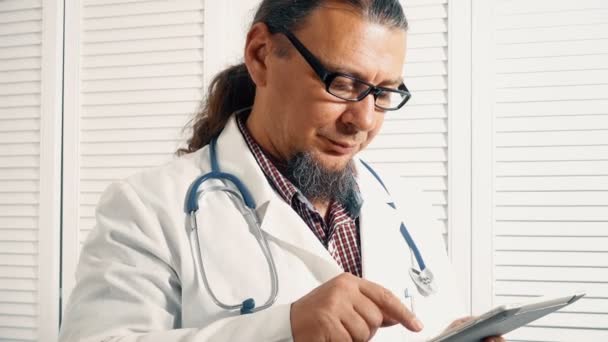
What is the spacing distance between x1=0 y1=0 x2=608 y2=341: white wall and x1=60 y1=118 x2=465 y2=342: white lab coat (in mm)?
736

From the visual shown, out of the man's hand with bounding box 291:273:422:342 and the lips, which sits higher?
the lips

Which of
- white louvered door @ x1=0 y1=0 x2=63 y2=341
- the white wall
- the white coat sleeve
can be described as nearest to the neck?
the white coat sleeve

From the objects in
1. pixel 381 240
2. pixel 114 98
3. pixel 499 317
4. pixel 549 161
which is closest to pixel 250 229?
pixel 381 240

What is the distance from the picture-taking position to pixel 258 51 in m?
1.00

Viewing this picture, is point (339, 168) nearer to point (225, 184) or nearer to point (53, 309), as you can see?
point (225, 184)

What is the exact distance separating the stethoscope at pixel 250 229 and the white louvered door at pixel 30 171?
1215 mm

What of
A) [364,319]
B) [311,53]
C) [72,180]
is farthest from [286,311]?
[72,180]

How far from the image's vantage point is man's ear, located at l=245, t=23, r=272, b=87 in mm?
987

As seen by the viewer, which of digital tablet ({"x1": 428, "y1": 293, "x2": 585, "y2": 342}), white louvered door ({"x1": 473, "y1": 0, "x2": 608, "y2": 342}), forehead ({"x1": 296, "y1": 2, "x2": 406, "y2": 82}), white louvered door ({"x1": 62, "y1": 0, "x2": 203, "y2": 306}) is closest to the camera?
digital tablet ({"x1": 428, "y1": 293, "x2": 585, "y2": 342})

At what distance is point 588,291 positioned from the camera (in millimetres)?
1618

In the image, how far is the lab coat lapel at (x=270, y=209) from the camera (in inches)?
35.7

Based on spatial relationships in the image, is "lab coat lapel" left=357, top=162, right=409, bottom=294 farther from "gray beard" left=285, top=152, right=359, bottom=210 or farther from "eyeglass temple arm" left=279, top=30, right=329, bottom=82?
"eyeglass temple arm" left=279, top=30, right=329, bottom=82

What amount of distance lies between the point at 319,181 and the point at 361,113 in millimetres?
143

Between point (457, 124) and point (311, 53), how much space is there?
0.92 metres
